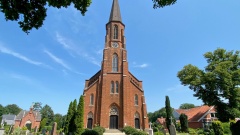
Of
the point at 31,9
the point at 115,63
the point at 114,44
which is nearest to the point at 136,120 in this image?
the point at 115,63

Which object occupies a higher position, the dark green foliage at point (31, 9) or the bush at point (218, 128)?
the dark green foliage at point (31, 9)

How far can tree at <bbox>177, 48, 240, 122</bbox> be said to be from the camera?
94.3 feet

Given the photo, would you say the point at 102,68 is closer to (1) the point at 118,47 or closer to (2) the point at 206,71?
(1) the point at 118,47

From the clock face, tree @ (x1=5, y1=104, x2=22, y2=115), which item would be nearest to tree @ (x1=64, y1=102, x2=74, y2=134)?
the clock face

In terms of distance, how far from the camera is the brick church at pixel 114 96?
28.0 metres

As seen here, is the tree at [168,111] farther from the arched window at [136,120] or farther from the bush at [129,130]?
the bush at [129,130]

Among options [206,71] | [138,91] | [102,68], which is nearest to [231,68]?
[206,71]

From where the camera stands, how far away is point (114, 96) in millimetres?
29406

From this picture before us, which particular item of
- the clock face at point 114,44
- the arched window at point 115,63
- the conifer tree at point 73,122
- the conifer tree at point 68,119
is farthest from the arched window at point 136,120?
the clock face at point 114,44

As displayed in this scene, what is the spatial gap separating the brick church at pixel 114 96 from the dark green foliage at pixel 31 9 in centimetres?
2282

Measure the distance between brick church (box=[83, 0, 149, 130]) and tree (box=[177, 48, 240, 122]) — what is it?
34.0 feet

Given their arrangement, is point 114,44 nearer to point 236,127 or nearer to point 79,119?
point 79,119

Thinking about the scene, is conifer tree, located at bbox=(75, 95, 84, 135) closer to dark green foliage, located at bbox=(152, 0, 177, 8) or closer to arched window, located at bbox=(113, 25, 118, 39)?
arched window, located at bbox=(113, 25, 118, 39)

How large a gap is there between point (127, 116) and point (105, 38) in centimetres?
1590
